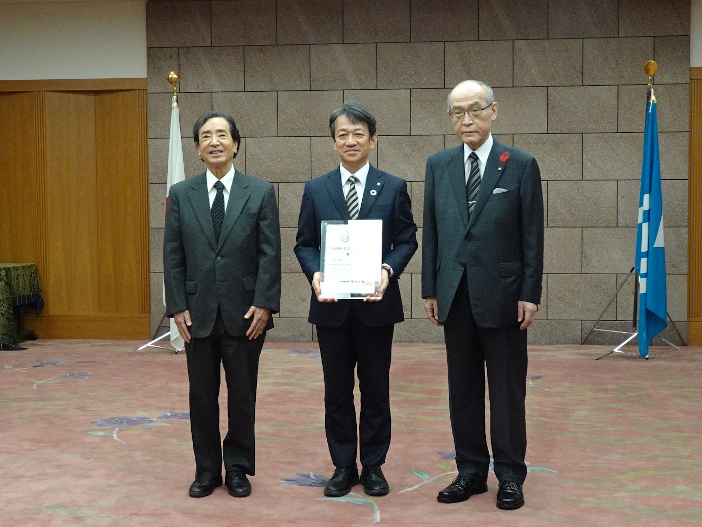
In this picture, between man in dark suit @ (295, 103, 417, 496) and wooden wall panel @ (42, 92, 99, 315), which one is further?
wooden wall panel @ (42, 92, 99, 315)

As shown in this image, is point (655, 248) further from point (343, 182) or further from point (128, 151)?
point (128, 151)

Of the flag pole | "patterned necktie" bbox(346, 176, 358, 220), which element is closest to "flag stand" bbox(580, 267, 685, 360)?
the flag pole

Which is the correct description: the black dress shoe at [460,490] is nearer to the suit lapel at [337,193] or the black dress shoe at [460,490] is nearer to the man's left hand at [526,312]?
the man's left hand at [526,312]

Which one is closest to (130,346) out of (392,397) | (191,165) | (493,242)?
(191,165)

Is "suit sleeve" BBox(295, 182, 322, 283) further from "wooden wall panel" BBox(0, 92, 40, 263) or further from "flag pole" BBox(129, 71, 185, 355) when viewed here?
"wooden wall panel" BBox(0, 92, 40, 263)

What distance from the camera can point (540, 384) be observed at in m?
5.21

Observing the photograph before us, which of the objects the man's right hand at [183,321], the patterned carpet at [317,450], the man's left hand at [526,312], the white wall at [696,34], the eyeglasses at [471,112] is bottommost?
the patterned carpet at [317,450]

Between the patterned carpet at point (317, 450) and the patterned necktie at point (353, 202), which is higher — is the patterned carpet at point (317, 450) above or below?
below

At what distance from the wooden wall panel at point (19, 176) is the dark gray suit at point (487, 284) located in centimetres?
559

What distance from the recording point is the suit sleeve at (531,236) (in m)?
2.76

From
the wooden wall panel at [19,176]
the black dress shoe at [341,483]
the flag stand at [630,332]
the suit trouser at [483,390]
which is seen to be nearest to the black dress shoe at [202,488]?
the black dress shoe at [341,483]

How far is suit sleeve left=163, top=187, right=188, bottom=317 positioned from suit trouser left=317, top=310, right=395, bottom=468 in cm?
53

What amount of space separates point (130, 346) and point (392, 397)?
3.09 meters

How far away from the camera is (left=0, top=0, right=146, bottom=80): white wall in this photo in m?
7.30
